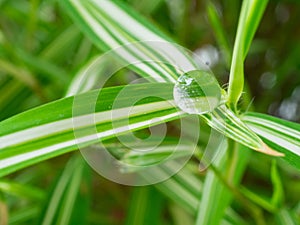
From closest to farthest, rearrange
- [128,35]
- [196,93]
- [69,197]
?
[196,93] → [128,35] → [69,197]

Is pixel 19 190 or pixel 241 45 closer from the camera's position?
pixel 241 45

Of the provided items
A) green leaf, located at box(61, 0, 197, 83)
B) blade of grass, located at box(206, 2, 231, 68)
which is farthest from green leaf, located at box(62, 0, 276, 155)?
blade of grass, located at box(206, 2, 231, 68)

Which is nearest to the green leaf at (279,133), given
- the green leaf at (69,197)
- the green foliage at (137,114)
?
the green foliage at (137,114)

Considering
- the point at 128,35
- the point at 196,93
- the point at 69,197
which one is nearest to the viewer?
the point at 196,93

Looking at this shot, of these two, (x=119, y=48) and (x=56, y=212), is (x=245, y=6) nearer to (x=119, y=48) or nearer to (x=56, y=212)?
(x=119, y=48)

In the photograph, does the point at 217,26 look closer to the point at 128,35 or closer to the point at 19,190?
the point at 128,35

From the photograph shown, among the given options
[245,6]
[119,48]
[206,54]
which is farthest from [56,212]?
[206,54]

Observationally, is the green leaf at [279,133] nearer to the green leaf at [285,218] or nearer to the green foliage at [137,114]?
the green foliage at [137,114]

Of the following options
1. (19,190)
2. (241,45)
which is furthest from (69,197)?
(241,45)
